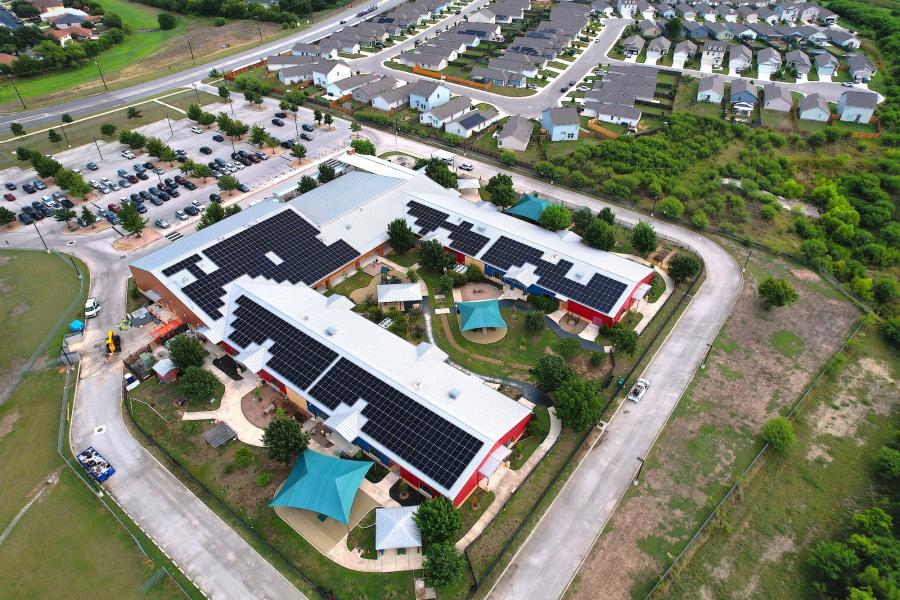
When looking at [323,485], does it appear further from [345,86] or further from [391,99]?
[345,86]

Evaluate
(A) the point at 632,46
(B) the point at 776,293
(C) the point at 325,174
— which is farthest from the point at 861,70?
(C) the point at 325,174

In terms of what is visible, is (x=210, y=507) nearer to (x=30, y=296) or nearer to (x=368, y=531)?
(x=368, y=531)

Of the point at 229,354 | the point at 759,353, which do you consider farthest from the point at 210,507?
the point at 759,353

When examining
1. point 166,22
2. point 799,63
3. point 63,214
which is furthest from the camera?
point 166,22

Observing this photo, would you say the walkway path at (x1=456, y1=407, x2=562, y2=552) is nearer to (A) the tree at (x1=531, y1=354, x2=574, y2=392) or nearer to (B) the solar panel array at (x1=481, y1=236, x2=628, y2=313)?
(A) the tree at (x1=531, y1=354, x2=574, y2=392)

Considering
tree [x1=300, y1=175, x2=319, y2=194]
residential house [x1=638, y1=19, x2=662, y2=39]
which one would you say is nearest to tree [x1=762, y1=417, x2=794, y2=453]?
tree [x1=300, y1=175, x2=319, y2=194]

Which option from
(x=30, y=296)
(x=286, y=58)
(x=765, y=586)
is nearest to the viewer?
(x=765, y=586)

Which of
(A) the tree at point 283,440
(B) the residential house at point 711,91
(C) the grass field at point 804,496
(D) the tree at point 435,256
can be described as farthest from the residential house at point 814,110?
(A) the tree at point 283,440
